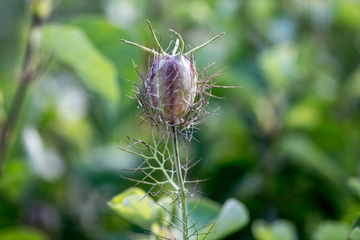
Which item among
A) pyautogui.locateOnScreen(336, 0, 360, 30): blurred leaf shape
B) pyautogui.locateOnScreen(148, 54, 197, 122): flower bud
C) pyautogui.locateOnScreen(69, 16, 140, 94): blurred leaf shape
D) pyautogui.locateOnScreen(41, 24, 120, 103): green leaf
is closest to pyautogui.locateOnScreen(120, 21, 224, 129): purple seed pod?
pyautogui.locateOnScreen(148, 54, 197, 122): flower bud

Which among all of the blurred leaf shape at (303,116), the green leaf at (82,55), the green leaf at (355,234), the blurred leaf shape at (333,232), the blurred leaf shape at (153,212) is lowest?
the blurred leaf shape at (333,232)

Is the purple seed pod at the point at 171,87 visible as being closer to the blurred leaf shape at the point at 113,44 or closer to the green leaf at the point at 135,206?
the green leaf at the point at 135,206

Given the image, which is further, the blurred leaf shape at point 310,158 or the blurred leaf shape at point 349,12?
the blurred leaf shape at point 349,12

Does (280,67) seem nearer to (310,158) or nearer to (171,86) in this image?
(310,158)

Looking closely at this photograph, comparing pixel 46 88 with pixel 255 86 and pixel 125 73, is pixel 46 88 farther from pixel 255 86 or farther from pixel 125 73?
pixel 255 86

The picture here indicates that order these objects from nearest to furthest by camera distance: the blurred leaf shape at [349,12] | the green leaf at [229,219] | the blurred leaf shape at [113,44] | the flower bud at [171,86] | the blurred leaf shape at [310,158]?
1. the flower bud at [171,86]
2. the green leaf at [229,219]
3. the blurred leaf shape at [113,44]
4. the blurred leaf shape at [310,158]
5. the blurred leaf shape at [349,12]

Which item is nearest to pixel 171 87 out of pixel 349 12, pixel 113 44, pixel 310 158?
pixel 113 44

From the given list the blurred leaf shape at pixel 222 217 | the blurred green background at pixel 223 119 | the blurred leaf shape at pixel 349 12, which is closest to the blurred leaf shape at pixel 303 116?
the blurred green background at pixel 223 119
